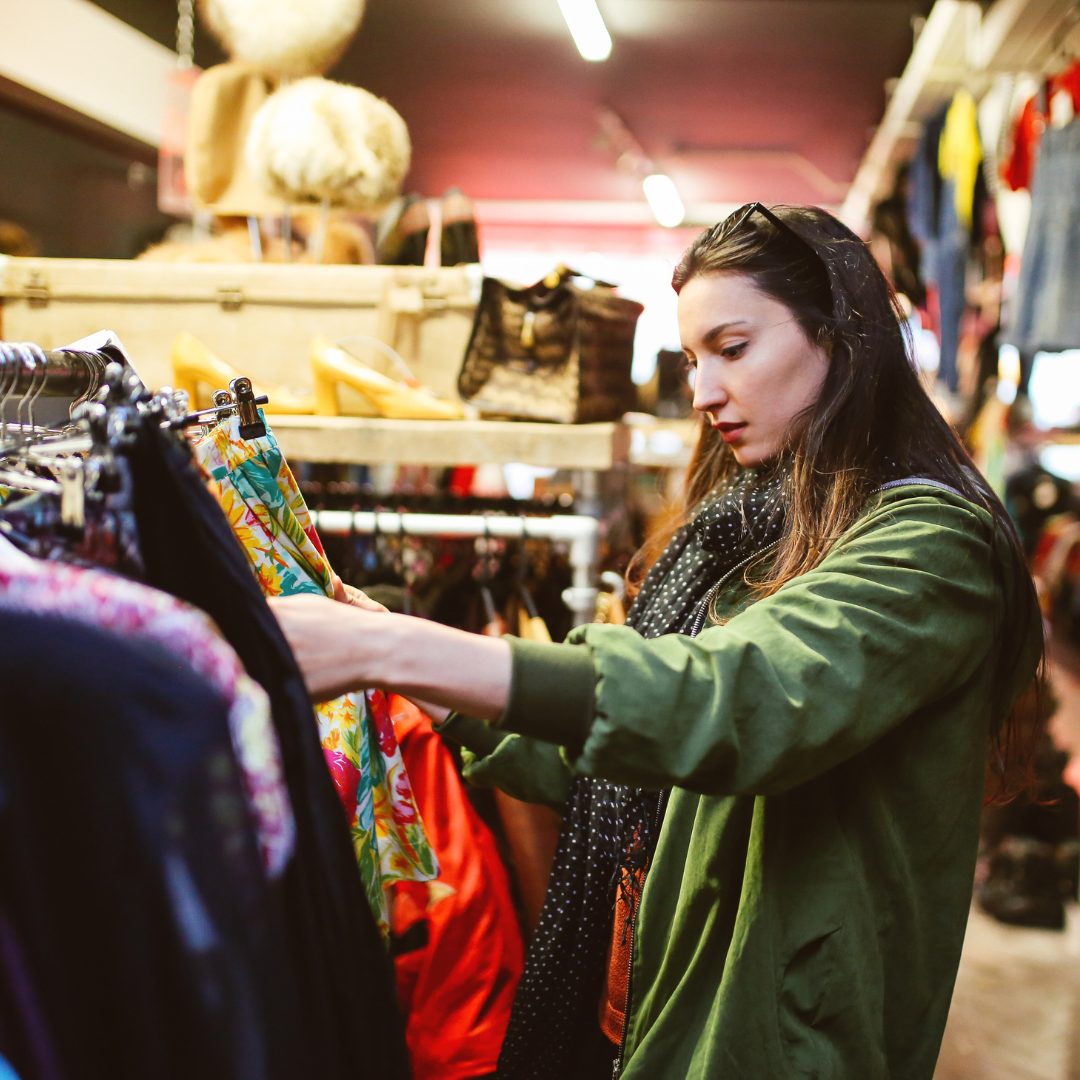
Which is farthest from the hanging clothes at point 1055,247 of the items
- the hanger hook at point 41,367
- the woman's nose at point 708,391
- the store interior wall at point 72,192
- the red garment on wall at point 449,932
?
the store interior wall at point 72,192

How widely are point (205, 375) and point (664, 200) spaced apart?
689 centimetres

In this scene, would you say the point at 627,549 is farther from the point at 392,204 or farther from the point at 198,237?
the point at 198,237

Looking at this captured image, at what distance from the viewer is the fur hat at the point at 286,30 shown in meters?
1.99

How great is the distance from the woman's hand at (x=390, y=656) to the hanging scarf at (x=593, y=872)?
441 mm

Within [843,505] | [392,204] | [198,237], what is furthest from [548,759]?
[198,237]

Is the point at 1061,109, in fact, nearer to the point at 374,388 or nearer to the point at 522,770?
the point at 374,388

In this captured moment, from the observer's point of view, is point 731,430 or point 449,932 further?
point 449,932

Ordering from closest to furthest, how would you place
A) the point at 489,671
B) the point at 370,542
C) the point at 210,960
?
1. the point at 210,960
2. the point at 489,671
3. the point at 370,542

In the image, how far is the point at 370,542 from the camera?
1720mm

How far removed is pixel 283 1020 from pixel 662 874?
55cm

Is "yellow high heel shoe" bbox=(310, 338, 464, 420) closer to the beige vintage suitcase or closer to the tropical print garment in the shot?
the beige vintage suitcase

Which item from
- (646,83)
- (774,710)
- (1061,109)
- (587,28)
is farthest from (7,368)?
(646,83)

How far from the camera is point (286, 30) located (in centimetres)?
199

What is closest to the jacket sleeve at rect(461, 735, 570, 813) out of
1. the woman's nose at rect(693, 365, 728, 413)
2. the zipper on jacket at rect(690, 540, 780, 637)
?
the zipper on jacket at rect(690, 540, 780, 637)
